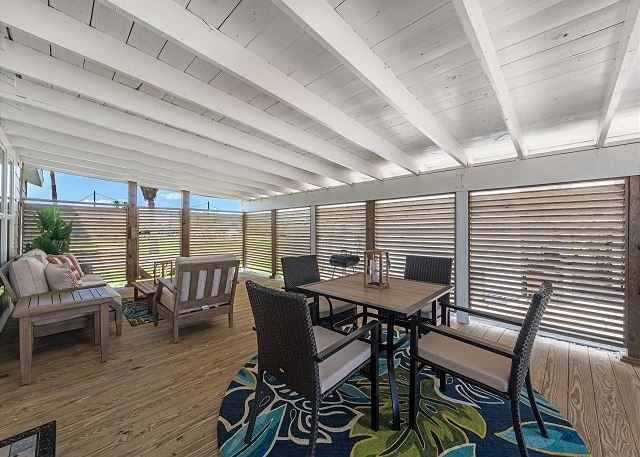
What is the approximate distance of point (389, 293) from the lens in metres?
2.28

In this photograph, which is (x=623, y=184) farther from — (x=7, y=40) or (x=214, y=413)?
(x=7, y=40)

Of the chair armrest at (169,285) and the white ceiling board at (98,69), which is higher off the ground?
the white ceiling board at (98,69)

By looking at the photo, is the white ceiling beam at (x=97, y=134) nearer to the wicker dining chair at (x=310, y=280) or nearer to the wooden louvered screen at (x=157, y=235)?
the wicker dining chair at (x=310, y=280)

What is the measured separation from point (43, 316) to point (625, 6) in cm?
444

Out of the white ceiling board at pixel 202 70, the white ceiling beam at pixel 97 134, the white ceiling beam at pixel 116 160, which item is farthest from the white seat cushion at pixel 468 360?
the white ceiling beam at pixel 116 160

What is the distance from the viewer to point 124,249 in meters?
5.62

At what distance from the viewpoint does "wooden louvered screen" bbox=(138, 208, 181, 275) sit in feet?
19.4

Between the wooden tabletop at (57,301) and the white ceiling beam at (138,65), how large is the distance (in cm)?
200

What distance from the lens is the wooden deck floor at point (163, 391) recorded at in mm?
1626

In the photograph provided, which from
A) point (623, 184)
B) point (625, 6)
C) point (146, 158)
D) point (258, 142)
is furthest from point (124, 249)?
point (623, 184)

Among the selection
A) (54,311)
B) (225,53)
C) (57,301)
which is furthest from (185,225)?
(225,53)

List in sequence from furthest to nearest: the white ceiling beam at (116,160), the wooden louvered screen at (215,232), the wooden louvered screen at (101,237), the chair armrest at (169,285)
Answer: the wooden louvered screen at (215,232) < the wooden louvered screen at (101,237) < the white ceiling beam at (116,160) < the chair armrest at (169,285)

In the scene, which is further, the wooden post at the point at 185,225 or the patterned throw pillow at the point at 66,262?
the wooden post at the point at 185,225

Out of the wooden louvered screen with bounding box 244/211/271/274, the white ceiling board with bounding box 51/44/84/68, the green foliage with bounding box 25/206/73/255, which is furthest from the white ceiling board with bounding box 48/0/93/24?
the wooden louvered screen with bounding box 244/211/271/274
